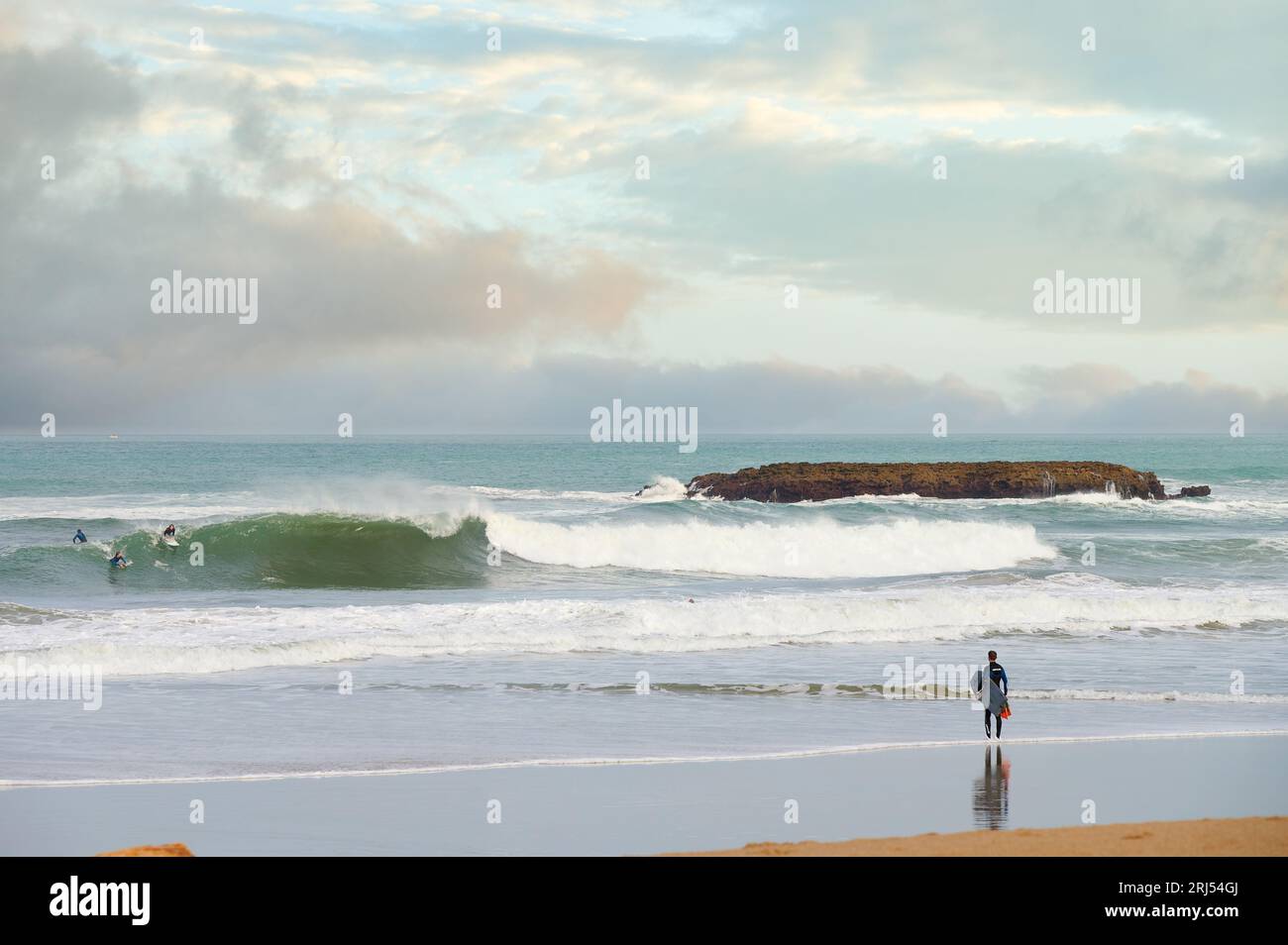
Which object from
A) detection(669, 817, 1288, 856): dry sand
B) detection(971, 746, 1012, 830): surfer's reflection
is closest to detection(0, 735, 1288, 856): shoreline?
detection(971, 746, 1012, 830): surfer's reflection

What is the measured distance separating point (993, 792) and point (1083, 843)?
7.40 feet

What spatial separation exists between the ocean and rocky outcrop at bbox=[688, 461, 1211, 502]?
245cm

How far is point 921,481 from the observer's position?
5319 centimetres

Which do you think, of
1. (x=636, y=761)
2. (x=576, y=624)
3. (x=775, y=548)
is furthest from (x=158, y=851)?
(x=775, y=548)

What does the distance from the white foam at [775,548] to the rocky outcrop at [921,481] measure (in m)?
11.9

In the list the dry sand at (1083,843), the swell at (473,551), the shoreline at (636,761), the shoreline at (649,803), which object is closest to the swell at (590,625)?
the shoreline at (636,761)

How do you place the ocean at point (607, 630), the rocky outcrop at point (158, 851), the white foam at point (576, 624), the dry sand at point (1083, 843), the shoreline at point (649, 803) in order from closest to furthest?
the rocky outcrop at point (158, 851) < the dry sand at point (1083, 843) < the shoreline at point (649, 803) < the ocean at point (607, 630) < the white foam at point (576, 624)

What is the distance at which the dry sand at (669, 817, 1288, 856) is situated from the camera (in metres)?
8.32

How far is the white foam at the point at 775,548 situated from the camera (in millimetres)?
35875

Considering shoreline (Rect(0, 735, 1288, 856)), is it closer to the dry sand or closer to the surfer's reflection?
the surfer's reflection

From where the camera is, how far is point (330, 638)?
19734mm

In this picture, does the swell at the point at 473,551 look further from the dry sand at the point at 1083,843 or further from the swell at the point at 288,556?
the dry sand at the point at 1083,843
